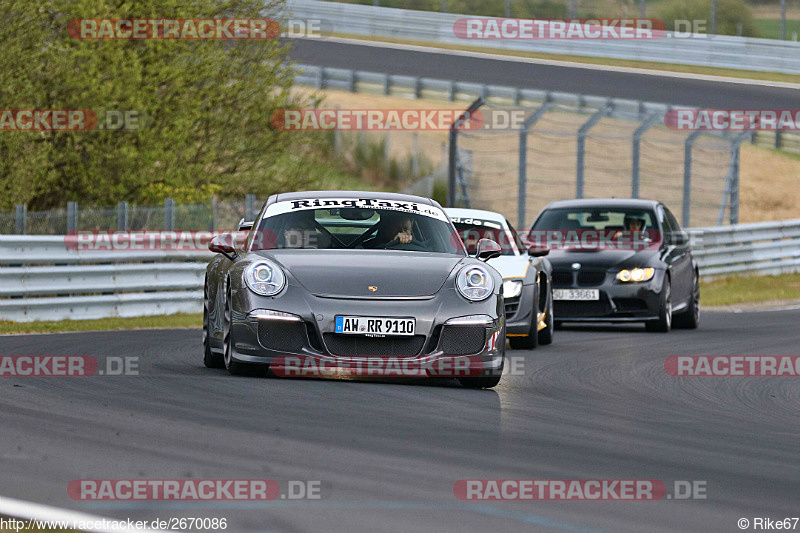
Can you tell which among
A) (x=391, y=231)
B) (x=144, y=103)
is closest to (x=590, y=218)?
(x=391, y=231)

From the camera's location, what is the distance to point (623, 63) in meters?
43.8

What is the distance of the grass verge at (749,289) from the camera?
2309cm

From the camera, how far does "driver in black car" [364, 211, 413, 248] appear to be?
1005 cm

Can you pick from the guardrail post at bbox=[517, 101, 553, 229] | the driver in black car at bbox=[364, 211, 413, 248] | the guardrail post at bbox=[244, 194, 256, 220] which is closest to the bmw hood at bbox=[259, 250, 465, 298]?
the driver in black car at bbox=[364, 211, 413, 248]

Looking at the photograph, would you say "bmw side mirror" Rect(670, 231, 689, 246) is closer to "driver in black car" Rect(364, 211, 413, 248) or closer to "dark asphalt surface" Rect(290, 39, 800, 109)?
"driver in black car" Rect(364, 211, 413, 248)

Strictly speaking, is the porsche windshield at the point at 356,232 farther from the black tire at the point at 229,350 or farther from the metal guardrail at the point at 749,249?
the metal guardrail at the point at 749,249

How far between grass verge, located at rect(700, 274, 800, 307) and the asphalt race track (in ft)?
40.7

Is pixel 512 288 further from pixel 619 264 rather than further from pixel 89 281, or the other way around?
pixel 89 281

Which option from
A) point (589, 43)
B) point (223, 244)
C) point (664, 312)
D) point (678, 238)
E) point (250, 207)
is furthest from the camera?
point (589, 43)

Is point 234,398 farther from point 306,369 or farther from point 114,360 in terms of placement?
point 114,360

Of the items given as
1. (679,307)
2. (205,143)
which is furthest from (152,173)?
(679,307)

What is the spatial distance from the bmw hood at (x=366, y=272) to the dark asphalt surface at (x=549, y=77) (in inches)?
1067

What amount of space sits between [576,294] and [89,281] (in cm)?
549

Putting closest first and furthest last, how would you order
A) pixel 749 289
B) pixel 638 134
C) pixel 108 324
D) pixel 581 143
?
pixel 108 324, pixel 581 143, pixel 638 134, pixel 749 289
